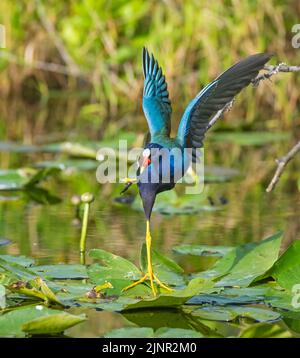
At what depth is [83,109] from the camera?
8.27m

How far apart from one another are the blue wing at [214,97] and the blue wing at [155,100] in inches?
2.4

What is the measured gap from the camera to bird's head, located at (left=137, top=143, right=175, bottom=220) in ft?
9.09

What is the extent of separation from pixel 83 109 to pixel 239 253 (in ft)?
17.1

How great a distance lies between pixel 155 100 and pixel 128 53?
493 centimetres

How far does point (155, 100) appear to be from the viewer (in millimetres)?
3031

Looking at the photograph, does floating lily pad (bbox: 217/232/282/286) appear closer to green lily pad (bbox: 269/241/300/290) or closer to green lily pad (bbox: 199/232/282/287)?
green lily pad (bbox: 199/232/282/287)

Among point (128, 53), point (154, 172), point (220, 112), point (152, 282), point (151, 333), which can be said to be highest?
point (128, 53)

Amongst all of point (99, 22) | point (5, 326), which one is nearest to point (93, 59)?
point (99, 22)

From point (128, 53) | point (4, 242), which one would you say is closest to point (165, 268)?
point (4, 242)

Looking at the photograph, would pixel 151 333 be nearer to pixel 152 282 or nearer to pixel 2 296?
pixel 152 282

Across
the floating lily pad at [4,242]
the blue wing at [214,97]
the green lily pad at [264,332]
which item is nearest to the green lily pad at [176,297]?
the green lily pad at [264,332]
